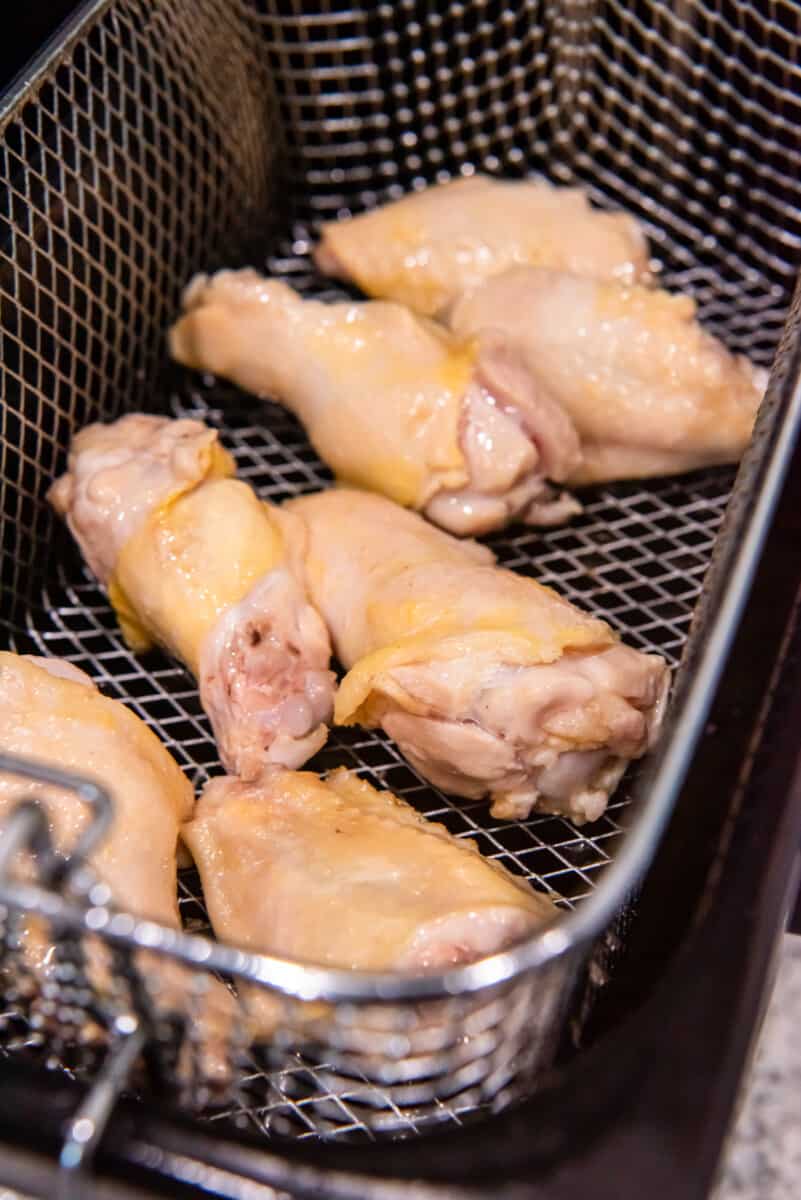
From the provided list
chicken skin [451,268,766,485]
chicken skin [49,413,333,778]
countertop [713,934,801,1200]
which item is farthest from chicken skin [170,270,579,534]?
countertop [713,934,801,1200]

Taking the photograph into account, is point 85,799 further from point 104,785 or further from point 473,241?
point 473,241

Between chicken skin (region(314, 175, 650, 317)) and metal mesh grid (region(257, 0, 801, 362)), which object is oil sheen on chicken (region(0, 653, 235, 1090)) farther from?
metal mesh grid (region(257, 0, 801, 362))

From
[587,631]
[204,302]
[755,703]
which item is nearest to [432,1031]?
[755,703]

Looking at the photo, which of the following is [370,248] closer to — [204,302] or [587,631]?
→ [204,302]

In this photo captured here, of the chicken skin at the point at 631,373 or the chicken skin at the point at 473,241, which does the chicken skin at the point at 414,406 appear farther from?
the chicken skin at the point at 473,241

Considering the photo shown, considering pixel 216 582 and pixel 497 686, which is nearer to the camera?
pixel 497 686

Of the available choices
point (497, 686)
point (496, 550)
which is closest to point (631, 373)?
point (496, 550)
